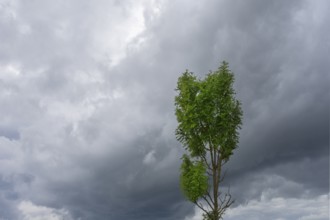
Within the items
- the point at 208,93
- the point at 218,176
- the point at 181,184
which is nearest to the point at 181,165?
the point at 181,184

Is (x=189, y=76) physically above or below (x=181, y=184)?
above

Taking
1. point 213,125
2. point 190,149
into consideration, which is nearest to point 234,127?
point 213,125

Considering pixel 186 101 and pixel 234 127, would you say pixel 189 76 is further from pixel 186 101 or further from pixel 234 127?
pixel 234 127

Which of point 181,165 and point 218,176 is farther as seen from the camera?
point 181,165

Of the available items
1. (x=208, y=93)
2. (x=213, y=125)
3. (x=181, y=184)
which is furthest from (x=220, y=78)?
(x=181, y=184)

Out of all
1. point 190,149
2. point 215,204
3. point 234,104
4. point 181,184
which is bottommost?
point 215,204

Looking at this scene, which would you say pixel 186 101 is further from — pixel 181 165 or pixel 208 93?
pixel 181 165

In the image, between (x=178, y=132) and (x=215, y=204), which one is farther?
(x=178, y=132)

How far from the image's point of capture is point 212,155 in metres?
41.6

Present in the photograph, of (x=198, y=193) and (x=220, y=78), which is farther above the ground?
(x=220, y=78)

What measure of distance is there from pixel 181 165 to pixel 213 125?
5.89m

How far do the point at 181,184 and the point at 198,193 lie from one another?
280 centimetres

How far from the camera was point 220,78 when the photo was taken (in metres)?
42.4

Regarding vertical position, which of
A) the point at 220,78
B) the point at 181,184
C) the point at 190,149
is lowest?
the point at 181,184
